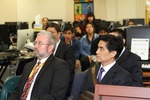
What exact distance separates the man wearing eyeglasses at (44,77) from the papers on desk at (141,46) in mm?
1483

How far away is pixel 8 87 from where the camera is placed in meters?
2.86

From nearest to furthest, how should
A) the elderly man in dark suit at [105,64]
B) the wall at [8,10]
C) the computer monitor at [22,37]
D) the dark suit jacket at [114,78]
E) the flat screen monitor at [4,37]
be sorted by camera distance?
the dark suit jacket at [114,78] < the elderly man in dark suit at [105,64] < the computer monitor at [22,37] < the flat screen monitor at [4,37] < the wall at [8,10]

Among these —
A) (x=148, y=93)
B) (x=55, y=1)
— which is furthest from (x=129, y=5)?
(x=148, y=93)

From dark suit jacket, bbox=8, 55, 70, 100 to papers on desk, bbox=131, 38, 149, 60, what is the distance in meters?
1.55

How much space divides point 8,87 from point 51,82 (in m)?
0.50

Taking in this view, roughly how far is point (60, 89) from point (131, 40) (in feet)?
6.22

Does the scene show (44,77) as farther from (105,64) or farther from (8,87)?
(105,64)

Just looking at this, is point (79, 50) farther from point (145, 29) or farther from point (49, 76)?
point (49, 76)

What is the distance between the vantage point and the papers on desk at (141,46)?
3908 mm

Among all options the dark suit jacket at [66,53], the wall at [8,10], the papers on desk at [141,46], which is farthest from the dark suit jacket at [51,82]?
the wall at [8,10]

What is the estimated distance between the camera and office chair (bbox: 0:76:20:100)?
2.80m

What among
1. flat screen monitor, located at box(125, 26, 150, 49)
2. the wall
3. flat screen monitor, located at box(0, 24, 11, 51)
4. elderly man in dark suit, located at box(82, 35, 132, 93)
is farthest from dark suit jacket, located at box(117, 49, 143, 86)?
the wall

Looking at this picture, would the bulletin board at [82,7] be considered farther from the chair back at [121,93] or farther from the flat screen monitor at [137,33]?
the chair back at [121,93]

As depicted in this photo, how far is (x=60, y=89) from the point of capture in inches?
101
